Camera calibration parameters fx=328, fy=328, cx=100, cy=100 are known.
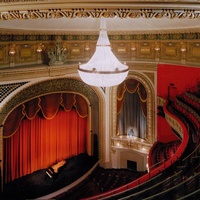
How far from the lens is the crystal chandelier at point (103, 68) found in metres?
6.80

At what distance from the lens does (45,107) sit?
11359 millimetres

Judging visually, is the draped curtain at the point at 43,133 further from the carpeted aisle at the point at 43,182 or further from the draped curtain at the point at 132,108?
the draped curtain at the point at 132,108

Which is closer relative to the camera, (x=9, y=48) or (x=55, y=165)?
(x=9, y=48)

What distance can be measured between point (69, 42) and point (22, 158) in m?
4.32

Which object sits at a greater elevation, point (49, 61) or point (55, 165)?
point (49, 61)

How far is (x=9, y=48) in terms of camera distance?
9555mm

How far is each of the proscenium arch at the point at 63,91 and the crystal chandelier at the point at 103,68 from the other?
359 centimetres

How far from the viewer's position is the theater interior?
9602mm

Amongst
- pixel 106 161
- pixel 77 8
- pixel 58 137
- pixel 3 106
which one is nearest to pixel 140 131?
pixel 106 161

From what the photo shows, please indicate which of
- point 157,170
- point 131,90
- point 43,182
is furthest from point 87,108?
point 157,170

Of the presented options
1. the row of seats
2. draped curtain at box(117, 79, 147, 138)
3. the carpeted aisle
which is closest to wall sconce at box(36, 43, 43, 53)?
draped curtain at box(117, 79, 147, 138)

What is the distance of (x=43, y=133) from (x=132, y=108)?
345 centimetres

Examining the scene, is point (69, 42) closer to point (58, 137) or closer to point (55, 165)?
point (58, 137)

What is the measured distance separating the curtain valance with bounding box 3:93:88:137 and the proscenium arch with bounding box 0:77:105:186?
0.24 m
